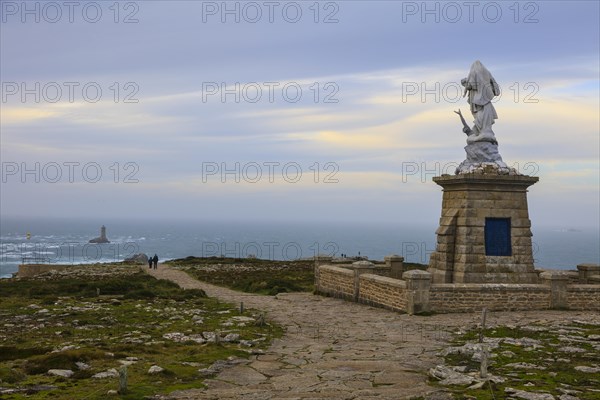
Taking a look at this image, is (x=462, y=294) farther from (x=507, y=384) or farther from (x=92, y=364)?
(x=92, y=364)

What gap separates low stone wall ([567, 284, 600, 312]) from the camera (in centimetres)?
2162

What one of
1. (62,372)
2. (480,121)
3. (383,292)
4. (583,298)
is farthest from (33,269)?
(62,372)

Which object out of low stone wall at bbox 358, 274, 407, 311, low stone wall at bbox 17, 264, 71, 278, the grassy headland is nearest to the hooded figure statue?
low stone wall at bbox 358, 274, 407, 311

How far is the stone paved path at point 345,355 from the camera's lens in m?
10.4

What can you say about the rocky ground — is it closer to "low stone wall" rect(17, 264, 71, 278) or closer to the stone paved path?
the stone paved path

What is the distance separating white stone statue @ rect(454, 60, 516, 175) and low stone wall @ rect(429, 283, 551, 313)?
16.2ft

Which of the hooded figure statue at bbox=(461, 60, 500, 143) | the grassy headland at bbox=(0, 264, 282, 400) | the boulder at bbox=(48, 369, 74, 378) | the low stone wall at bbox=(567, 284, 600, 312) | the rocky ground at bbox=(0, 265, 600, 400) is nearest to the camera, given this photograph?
the rocky ground at bbox=(0, 265, 600, 400)

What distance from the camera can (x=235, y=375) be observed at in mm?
11562

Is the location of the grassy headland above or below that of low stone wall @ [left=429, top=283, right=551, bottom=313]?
below

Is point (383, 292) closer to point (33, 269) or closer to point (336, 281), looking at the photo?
point (336, 281)

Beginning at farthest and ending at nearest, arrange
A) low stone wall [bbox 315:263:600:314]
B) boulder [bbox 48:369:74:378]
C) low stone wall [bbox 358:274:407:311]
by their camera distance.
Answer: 1. low stone wall [bbox 358:274:407:311]
2. low stone wall [bbox 315:263:600:314]
3. boulder [bbox 48:369:74:378]

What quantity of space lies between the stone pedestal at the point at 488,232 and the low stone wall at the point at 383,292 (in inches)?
107

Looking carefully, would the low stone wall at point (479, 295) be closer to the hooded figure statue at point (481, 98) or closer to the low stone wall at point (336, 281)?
the low stone wall at point (336, 281)

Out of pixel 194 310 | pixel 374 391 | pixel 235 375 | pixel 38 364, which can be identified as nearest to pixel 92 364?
pixel 38 364
